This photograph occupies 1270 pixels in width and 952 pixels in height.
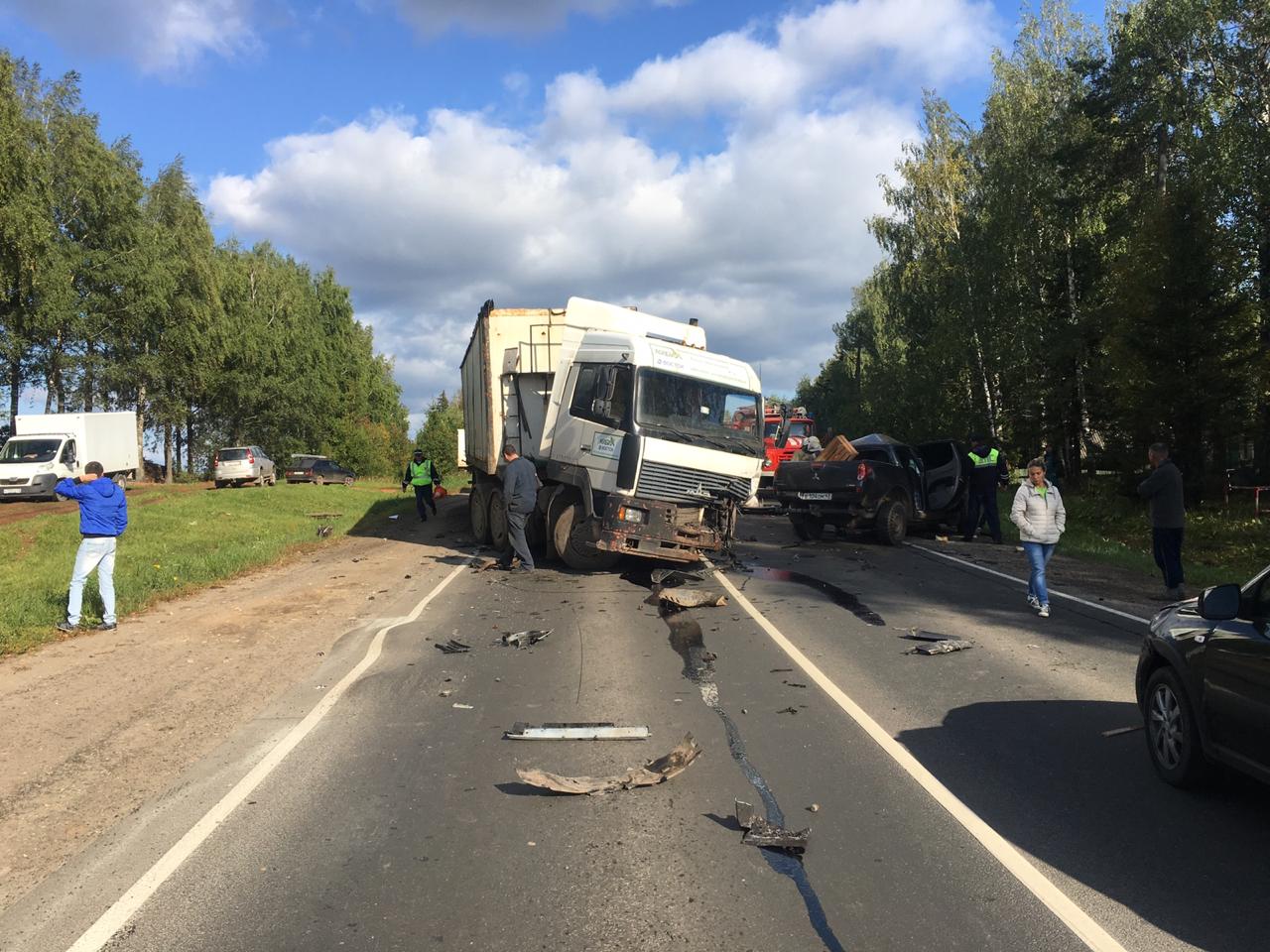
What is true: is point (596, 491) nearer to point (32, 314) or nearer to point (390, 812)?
point (390, 812)

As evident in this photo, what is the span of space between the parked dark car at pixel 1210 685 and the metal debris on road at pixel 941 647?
296 centimetres

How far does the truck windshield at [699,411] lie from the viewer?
490 inches

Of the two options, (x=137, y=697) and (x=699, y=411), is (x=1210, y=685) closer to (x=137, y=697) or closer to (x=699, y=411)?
(x=137, y=697)

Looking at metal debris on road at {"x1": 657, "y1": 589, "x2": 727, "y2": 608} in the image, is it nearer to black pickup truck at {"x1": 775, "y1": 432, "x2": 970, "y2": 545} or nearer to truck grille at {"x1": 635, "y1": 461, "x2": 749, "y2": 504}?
truck grille at {"x1": 635, "y1": 461, "x2": 749, "y2": 504}

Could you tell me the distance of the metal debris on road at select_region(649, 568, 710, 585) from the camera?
1248 cm

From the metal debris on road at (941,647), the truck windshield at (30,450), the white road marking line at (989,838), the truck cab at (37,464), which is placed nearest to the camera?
the white road marking line at (989,838)

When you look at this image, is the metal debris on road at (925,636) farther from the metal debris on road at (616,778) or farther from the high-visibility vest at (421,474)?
the high-visibility vest at (421,474)

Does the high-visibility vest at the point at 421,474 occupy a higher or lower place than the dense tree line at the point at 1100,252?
lower

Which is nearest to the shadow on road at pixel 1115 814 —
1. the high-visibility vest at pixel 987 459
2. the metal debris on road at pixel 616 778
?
the metal debris on road at pixel 616 778

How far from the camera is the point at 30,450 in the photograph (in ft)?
95.8

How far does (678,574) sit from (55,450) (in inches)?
1011

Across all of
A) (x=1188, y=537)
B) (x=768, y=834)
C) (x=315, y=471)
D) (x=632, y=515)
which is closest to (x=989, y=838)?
(x=768, y=834)

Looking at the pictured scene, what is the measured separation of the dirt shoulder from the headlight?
329 cm

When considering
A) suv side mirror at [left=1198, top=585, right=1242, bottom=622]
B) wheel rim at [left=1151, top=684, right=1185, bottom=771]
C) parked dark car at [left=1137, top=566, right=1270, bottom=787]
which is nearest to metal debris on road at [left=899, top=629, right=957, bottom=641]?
parked dark car at [left=1137, top=566, right=1270, bottom=787]
